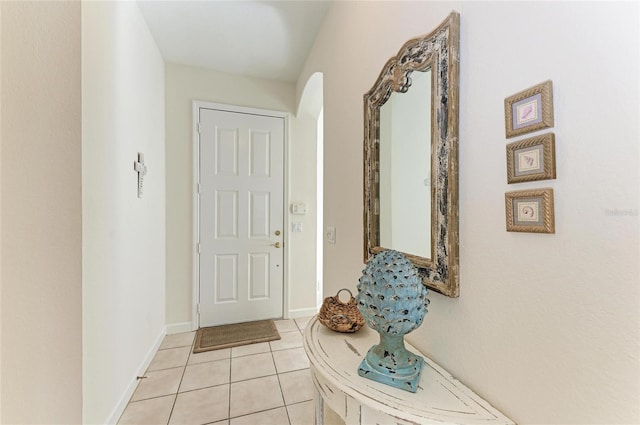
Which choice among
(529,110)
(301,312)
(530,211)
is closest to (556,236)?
(530,211)

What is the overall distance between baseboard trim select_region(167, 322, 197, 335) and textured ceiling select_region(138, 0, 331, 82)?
262 cm

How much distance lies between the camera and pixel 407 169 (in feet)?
3.66

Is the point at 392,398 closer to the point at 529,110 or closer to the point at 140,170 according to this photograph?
the point at 529,110

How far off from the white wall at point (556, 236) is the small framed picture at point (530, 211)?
0.05ft

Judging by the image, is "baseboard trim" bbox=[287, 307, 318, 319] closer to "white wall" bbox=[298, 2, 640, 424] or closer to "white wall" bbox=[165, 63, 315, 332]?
"white wall" bbox=[165, 63, 315, 332]

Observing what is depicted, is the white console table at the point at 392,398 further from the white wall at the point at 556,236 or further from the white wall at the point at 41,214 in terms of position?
the white wall at the point at 41,214

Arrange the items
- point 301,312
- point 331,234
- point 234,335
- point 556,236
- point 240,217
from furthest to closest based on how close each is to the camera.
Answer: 1. point 301,312
2. point 240,217
3. point 234,335
4. point 331,234
5. point 556,236

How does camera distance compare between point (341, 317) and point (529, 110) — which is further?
point (341, 317)

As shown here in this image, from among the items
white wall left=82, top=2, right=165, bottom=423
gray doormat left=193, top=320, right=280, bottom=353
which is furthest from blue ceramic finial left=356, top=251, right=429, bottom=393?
gray doormat left=193, top=320, right=280, bottom=353

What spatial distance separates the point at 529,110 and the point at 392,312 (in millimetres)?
625

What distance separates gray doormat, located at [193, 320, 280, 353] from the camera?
2406 mm

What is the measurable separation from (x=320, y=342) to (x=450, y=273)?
1.79 ft

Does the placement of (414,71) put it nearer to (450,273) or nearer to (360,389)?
(450,273)

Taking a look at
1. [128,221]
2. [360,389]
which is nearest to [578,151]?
[360,389]
